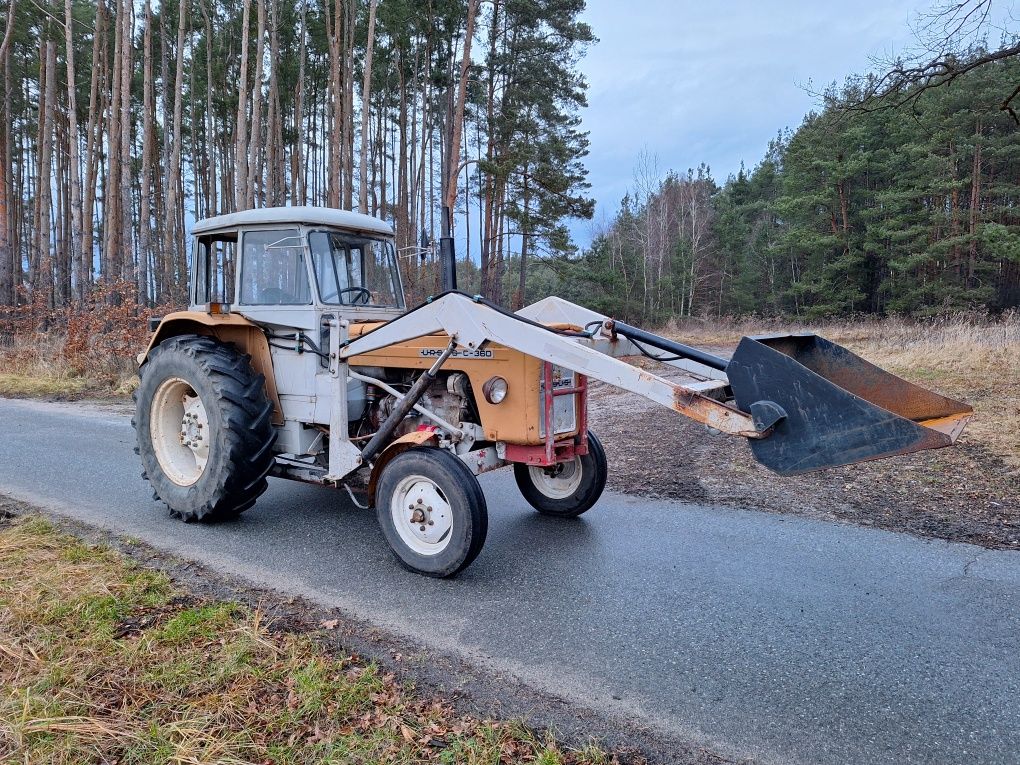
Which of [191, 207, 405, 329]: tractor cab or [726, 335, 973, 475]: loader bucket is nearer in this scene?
[726, 335, 973, 475]: loader bucket

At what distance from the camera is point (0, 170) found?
23.2 meters

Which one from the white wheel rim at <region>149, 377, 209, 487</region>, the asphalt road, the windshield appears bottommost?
the asphalt road

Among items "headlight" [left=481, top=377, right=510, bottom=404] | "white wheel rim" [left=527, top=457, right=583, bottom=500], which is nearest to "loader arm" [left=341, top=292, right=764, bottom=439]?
"headlight" [left=481, top=377, right=510, bottom=404]

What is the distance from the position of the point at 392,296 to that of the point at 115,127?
1733 centimetres

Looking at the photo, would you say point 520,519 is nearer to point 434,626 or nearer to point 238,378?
point 434,626

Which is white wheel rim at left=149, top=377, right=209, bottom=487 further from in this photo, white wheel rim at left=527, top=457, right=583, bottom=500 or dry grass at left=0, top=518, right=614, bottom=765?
white wheel rim at left=527, top=457, right=583, bottom=500

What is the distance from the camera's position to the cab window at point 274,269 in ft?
15.5

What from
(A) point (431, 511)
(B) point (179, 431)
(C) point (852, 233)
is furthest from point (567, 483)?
(C) point (852, 233)

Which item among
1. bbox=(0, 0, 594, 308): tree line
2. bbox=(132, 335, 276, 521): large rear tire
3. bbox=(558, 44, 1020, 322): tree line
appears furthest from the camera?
bbox=(558, 44, 1020, 322): tree line

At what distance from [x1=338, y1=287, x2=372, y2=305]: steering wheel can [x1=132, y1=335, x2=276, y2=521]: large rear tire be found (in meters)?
0.89

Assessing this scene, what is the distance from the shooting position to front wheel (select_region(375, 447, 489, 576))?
3697 mm

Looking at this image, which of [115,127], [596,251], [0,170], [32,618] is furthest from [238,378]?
[596,251]

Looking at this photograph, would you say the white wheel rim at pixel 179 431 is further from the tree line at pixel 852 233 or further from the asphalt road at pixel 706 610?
the tree line at pixel 852 233

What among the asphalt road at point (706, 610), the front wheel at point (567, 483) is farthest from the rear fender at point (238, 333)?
the front wheel at point (567, 483)
